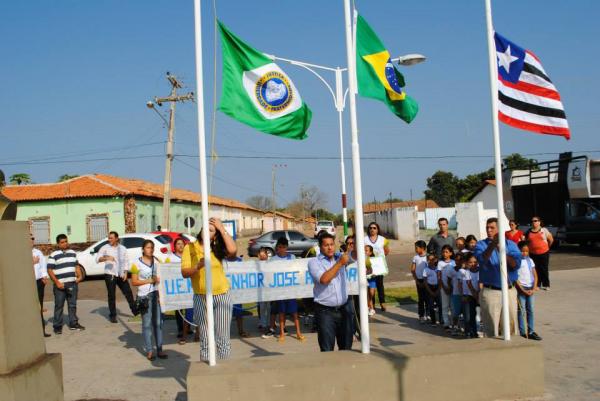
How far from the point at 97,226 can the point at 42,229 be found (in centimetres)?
386

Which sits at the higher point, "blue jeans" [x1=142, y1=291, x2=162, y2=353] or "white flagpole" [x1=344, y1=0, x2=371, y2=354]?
"white flagpole" [x1=344, y1=0, x2=371, y2=354]

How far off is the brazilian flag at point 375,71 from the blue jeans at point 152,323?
4413 mm

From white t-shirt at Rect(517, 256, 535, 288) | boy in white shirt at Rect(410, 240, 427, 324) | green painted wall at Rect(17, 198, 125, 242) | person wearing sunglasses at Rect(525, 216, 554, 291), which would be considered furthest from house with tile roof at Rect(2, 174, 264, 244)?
white t-shirt at Rect(517, 256, 535, 288)

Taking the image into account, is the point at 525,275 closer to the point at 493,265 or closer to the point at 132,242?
the point at 493,265

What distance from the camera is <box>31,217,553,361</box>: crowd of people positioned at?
5766 mm

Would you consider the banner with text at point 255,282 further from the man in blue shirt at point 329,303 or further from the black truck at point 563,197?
the black truck at point 563,197

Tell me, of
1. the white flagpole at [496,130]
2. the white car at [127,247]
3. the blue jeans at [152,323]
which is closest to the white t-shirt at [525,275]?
the white flagpole at [496,130]

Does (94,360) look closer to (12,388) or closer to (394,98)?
(12,388)

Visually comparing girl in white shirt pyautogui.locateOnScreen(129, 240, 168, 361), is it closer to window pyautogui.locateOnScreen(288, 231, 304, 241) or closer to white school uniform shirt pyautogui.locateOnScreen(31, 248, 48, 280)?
white school uniform shirt pyautogui.locateOnScreen(31, 248, 48, 280)

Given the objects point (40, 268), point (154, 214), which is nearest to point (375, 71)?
point (40, 268)

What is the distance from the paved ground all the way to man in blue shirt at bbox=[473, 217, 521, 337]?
2.08 ft

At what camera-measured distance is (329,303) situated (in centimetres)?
583

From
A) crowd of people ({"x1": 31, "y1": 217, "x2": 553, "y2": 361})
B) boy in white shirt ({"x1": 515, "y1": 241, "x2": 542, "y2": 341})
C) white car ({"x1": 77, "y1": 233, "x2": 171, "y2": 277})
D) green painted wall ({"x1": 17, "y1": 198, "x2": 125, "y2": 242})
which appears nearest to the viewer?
crowd of people ({"x1": 31, "y1": 217, "x2": 553, "y2": 361})

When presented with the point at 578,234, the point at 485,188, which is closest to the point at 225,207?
the point at 485,188
